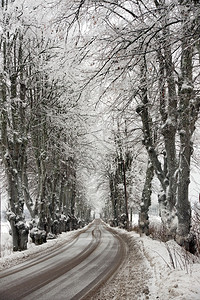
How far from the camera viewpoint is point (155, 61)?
19.8ft

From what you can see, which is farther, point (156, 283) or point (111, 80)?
point (111, 80)

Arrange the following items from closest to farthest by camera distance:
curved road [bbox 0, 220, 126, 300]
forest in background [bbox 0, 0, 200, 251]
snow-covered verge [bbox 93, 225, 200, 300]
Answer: snow-covered verge [bbox 93, 225, 200, 300]
curved road [bbox 0, 220, 126, 300]
forest in background [bbox 0, 0, 200, 251]

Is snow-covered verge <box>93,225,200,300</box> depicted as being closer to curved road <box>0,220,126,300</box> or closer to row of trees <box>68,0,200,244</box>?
curved road <box>0,220,126,300</box>

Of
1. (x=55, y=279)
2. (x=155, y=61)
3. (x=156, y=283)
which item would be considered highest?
(x=155, y=61)

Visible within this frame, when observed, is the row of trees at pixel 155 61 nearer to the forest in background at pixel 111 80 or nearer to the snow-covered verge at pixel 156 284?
the forest in background at pixel 111 80

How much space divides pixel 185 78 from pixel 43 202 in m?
10.2

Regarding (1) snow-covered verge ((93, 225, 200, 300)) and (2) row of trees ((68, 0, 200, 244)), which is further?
(2) row of trees ((68, 0, 200, 244))

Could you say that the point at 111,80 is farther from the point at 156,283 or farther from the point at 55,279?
the point at 55,279

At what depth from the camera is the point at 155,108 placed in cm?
830

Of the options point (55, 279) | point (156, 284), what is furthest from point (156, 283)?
point (55, 279)

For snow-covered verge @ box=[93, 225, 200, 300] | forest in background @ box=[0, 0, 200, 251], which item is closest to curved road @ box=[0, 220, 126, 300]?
snow-covered verge @ box=[93, 225, 200, 300]

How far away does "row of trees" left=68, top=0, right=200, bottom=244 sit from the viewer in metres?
4.30

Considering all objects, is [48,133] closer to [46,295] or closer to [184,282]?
[46,295]

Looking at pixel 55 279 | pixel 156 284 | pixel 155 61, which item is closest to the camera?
pixel 156 284
